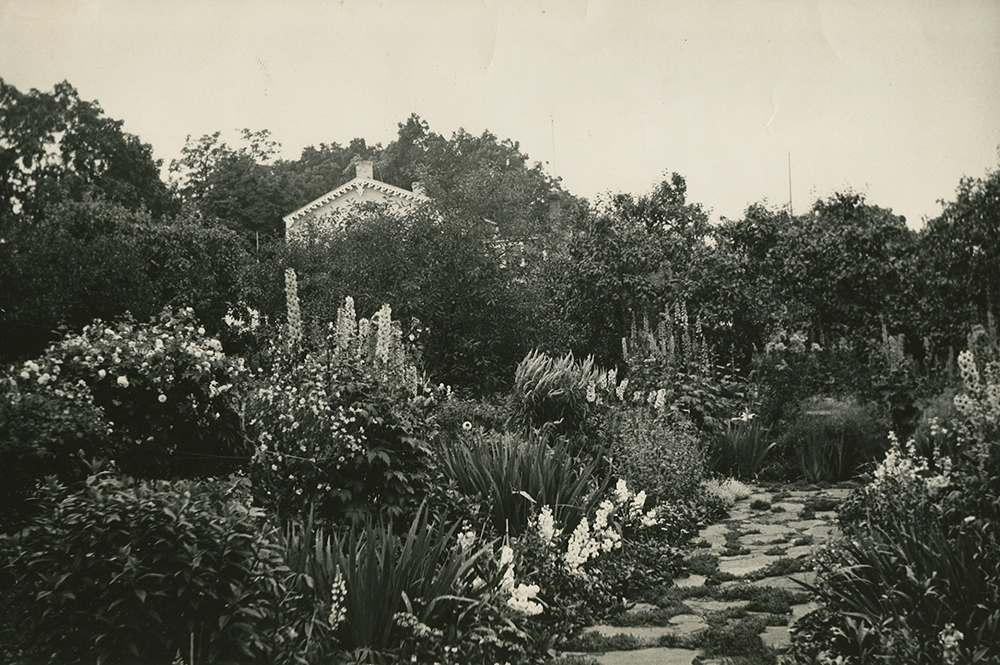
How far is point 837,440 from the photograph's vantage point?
949 centimetres

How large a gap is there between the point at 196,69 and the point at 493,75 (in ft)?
9.93

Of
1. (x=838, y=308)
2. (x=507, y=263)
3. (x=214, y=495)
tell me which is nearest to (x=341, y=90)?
(x=507, y=263)

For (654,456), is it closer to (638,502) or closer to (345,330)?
A: (638,502)

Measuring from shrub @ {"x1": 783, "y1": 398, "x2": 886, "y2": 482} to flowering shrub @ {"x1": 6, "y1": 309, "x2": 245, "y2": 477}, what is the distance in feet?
22.4

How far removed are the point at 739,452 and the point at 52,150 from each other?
29.1 ft

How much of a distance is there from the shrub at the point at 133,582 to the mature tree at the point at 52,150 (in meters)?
4.37

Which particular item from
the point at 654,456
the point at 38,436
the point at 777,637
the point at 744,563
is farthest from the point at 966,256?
the point at 38,436

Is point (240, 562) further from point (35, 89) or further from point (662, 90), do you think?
point (662, 90)

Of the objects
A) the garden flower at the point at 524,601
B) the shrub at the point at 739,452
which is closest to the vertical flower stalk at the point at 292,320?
the garden flower at the point at 524,601

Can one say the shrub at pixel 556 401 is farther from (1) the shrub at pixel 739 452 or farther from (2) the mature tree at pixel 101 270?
(2) the mature tree at pixel 101 270

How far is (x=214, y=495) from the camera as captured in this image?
11.3ft

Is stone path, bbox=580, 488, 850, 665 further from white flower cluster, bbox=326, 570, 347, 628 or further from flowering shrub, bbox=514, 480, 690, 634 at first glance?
white flower cluster, bbox=326, 570, 347, 628

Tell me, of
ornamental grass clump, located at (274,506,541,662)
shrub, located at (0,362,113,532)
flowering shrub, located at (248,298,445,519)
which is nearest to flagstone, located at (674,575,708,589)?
ornamental grass clump, located at (274,506,541,662)

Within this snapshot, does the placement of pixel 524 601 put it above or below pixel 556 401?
below
